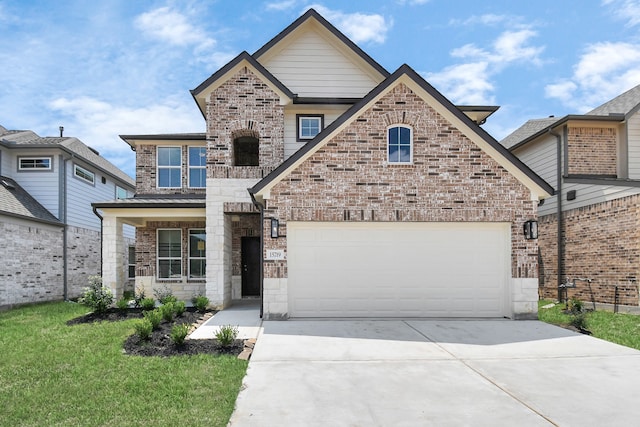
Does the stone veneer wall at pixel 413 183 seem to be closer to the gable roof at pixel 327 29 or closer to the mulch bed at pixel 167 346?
the mulch bed at pixel 167 346

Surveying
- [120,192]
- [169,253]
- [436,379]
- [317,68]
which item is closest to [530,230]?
[436,379]

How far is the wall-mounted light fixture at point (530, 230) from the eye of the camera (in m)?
10.3

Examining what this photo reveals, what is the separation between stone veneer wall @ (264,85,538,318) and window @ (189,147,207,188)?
594 centimetres

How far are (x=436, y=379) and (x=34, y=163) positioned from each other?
17.9 metres

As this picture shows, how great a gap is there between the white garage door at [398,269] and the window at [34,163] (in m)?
12.6

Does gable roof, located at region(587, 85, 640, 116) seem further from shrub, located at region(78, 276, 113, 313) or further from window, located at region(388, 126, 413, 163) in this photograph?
shrub, located at region(78, 276, 113, 313)

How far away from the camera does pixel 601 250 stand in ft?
42.5

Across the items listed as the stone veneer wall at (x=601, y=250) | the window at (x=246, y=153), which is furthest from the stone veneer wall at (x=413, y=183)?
the window at (x=246, y=153)

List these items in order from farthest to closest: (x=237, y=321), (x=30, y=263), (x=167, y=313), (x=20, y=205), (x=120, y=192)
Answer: (x=120, y=192) → (x=30, y=263) → (x=20, y=205) → (x=237, y=321) → (x=167, y=313)

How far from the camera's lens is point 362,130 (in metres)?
10.3

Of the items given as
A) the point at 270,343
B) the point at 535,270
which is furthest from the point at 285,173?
the point at 535,270

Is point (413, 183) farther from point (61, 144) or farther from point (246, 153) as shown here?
point (61, 144)

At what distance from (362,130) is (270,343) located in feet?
Result: 17.6

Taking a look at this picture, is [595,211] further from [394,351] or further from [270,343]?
[270,343]
